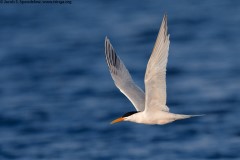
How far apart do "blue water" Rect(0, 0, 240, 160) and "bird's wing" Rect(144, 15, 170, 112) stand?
275 inches

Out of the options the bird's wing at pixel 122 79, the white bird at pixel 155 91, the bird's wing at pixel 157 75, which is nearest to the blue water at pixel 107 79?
the bird's wing at pixel 122 79

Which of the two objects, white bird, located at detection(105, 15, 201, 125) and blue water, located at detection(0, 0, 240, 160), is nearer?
white bird, located at detection(105, 15, 201, 125)

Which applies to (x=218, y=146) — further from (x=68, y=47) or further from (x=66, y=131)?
(x=68, y=47)

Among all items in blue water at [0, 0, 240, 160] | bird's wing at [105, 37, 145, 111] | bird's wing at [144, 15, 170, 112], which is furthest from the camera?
blue water at [0, 0, 240, 160]

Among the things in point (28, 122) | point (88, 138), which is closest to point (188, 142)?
point (88, 138)

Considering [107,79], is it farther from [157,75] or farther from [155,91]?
[157,75]

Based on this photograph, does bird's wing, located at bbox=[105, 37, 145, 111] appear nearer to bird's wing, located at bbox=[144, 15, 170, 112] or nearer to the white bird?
the white bird

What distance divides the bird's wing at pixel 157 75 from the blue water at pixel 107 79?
275 inches

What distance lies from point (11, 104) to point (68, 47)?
428 cm

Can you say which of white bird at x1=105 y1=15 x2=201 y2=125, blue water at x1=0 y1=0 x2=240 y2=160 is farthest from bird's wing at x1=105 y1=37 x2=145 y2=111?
blue water at x1=0 y1=0 x2=240 y2=160

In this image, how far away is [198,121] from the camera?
21.2m

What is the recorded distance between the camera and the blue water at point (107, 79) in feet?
65.3

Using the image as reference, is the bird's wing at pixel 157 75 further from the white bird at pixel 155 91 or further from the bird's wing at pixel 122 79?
the bird's wing at pixel 122 79

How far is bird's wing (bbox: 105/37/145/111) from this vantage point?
13047 mm
